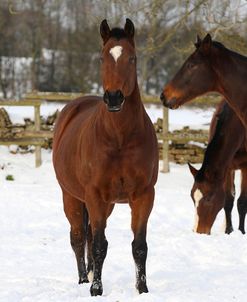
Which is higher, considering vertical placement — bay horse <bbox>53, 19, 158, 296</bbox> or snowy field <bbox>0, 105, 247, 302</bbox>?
bay horse <bbox>53, 19, 158, 296</bbox>

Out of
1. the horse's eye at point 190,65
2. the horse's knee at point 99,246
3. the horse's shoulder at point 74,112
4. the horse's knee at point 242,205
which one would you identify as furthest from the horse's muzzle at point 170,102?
the horse's knee at point 242,205

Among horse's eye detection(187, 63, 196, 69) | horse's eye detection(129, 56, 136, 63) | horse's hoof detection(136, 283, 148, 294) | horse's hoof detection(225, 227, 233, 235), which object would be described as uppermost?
horse's eye detection(129, 56, 136, 63)

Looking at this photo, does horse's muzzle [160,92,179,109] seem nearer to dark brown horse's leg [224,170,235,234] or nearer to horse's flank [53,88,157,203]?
horse's flank [53,88,157,203]

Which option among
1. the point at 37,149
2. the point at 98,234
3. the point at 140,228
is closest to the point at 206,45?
the point at 140,228

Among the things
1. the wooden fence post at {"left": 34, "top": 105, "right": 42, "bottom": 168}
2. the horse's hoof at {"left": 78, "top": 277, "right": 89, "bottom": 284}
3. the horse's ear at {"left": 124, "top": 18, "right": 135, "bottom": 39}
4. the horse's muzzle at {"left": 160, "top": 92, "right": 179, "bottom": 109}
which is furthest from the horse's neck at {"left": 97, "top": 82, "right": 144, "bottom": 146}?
the wooden fence post at {"left": 34, "top": 105, "right": 42, "bottom": 168}

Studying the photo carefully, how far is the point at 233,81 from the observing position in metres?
5.45

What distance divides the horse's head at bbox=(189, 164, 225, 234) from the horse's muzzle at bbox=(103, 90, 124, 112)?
3.20 metres

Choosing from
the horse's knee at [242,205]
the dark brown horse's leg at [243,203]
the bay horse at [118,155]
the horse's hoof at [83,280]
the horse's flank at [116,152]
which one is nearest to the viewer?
the bay horse at [118,155]

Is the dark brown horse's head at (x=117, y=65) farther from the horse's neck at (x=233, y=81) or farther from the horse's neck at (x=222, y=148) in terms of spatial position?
the horse's neck at (x=222, y=148)

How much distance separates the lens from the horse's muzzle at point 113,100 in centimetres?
345

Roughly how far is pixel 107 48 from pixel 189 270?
2044 mm

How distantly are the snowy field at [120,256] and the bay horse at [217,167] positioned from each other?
0.27 m

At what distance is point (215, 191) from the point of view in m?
6.57

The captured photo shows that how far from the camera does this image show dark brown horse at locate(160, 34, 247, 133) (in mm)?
5445
